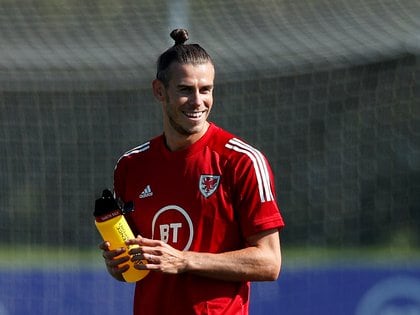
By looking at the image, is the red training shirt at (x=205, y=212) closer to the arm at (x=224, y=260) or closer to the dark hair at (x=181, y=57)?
the arm at (x=224, y=260)

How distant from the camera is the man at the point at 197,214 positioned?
3.32 meters

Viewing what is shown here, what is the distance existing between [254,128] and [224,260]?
3.29m

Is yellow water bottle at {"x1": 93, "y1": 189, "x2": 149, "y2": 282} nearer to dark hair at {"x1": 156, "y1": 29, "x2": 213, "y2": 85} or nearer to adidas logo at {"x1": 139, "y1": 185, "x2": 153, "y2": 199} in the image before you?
adidas logo at {"x1": 139, "y1": 185, "x2": 153, "y2": 199}

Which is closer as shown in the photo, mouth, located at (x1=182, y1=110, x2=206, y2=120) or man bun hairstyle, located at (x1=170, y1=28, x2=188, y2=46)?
mouth, located at (x1=182, y1=110, x2=206, y2=120)

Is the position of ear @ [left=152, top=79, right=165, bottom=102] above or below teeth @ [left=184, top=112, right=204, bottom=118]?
above

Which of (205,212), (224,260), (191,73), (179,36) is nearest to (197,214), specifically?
(205,212)

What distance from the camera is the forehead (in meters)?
3.43

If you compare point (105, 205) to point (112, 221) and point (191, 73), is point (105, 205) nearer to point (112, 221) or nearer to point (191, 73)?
point (112, 221)

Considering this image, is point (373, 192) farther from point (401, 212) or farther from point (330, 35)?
point (330, 35)

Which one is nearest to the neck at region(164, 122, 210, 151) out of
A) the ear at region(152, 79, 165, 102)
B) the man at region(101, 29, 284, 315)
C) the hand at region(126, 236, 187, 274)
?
the man at region(101, 29, 284, 315)

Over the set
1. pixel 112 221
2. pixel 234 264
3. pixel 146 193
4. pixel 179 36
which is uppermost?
pixel 179 36

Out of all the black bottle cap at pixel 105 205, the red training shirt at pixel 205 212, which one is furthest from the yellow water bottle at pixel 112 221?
the red training shirt at pixel 205 212

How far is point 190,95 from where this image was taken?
135 inches

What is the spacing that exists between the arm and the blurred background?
9.76ft
